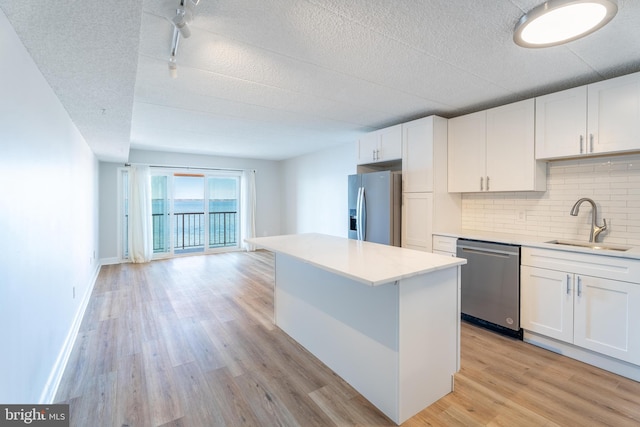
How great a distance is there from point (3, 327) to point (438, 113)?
13.0 feet

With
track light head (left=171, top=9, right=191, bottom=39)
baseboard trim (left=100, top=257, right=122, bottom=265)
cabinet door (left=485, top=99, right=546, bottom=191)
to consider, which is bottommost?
baseboard trim (left=100, top=257, right=122, bottom=265)

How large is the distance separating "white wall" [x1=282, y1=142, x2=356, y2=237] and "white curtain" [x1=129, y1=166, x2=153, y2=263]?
10.4ft

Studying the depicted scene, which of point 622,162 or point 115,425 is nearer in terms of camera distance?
point 115,425

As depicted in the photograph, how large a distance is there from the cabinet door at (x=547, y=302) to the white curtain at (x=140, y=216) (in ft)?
21.3

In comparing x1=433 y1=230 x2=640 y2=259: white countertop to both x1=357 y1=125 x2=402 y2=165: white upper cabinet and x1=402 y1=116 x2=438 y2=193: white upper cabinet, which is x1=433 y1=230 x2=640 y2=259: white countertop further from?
x1=357 y1=125 x2=402 y2=165: white upper cabinet

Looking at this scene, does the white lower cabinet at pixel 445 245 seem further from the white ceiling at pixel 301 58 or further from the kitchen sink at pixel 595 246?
the white ceiling at pixel 301 58

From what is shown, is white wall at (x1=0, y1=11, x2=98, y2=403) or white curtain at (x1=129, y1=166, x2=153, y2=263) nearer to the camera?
white wall at (x1=0, y1=11, x2=98, y2=403)

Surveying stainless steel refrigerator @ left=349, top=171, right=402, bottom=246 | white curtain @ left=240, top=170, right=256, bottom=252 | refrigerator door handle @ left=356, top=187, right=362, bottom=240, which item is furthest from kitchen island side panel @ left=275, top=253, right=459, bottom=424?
white curtain @ left=240, top=170, right=256, bottom=252

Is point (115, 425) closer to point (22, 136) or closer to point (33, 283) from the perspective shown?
point (33, 283)

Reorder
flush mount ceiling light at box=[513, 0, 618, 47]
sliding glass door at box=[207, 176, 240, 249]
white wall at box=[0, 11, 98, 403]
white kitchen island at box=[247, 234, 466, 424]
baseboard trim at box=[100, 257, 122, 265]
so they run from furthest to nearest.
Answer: sliding glass door at box=[207, 176, 240, 249], baseboard trim at box=[100, 257, 122, 265], white kitchen island at box=[247, 234, 466, 424], flush mount ceiling light at box=[513, 0, 618, 47], white wall at box=[0, 11, 98, 403]

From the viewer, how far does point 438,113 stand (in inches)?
137

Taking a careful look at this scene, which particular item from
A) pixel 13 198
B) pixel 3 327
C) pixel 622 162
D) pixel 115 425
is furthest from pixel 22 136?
pixel 622 162

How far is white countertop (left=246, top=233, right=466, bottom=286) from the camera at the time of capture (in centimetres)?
161

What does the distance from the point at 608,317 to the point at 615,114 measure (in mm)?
1628
